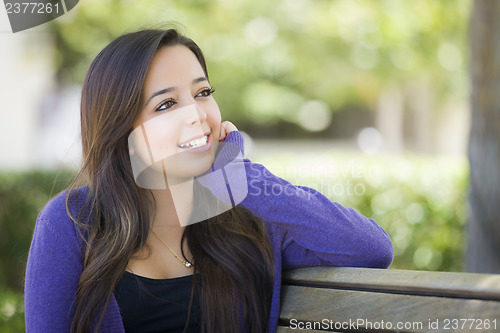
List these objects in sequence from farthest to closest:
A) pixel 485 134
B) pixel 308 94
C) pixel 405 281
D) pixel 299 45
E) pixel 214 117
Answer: pixel 308 94 → pixel 299 45 → pixel 485 134 → pixel 214 117 → pixel 405 281

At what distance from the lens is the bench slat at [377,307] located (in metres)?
1.60

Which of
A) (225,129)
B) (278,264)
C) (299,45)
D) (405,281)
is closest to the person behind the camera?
(405,281)

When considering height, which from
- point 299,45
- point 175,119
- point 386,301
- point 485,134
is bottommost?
point 299,45

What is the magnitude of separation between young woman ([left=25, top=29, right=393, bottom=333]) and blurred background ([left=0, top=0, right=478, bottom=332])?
345 mm

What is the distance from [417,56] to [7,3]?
29.7ft

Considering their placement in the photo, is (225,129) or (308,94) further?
(308,94)

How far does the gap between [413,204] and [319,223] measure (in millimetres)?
3858

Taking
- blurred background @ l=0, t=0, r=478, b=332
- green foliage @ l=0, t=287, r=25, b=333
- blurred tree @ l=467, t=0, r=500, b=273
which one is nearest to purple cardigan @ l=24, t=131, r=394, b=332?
blurred background @ l=0, t=0, r=478, b=332

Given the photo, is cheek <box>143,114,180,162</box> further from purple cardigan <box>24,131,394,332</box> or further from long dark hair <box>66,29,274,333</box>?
purple cardigan <box>24,131,394,332</box>

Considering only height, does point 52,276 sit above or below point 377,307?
above

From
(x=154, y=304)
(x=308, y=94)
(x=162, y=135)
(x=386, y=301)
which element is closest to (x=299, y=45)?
(x=308, y=94)

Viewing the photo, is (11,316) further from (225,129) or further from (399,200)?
(399,200)

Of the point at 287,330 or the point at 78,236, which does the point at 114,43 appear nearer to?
the point at 78,236

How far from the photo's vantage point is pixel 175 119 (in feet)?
6.81
